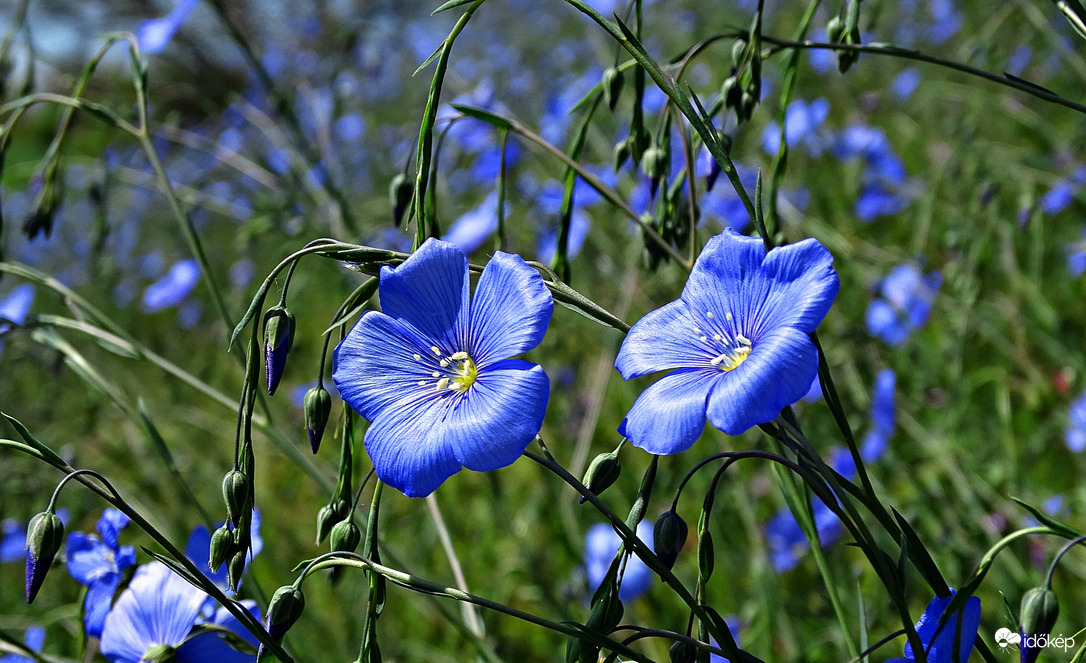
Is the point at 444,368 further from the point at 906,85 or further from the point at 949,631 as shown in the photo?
the point at 906,85

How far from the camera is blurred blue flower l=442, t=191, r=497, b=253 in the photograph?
2795 mm

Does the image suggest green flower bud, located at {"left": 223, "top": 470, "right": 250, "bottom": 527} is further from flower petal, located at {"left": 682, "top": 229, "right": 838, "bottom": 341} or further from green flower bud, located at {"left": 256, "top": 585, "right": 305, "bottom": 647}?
flower petal, located at {"left": 682, "top": 229, "right": 838, "bottom": 341}

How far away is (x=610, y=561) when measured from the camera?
222cm

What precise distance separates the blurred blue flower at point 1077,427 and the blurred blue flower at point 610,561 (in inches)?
44.7

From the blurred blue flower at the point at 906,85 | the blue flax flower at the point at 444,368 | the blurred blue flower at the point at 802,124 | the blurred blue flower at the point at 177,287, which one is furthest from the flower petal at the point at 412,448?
the blurred blue flower at the point at 906,85

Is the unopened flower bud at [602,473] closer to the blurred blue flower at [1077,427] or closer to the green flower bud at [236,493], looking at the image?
the green flower bud at [236,493]

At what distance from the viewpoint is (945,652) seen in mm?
801

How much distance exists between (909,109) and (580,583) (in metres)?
3.94

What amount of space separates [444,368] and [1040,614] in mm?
595

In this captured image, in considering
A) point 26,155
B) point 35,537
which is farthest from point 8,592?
point 26,155

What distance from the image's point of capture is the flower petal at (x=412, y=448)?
2.49 feet

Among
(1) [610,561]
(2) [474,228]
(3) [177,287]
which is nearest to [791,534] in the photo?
(1) [610,561]

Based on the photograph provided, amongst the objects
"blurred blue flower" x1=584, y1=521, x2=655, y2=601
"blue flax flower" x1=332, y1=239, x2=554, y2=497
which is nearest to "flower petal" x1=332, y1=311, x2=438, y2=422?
"blue flax flower" x1=332, y1=239, x2=554, y2=497

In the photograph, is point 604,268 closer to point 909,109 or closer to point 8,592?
point 8,592
